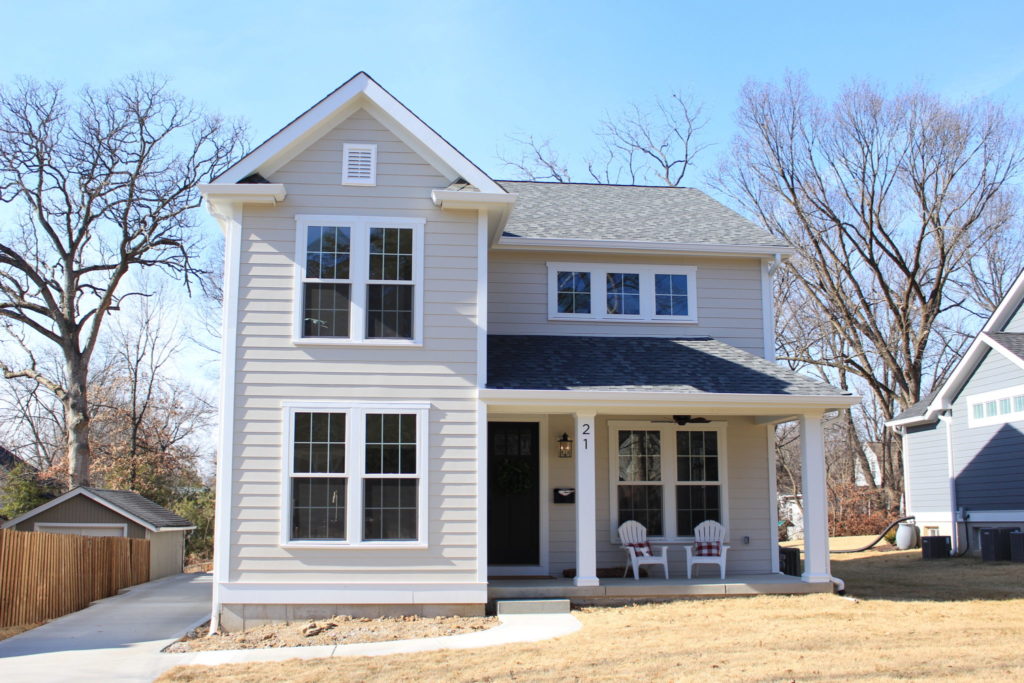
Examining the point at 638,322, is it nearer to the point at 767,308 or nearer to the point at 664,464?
the point at 767,308

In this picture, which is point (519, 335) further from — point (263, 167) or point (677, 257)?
point (263, 167)

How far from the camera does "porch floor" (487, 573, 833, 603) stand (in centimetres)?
1155

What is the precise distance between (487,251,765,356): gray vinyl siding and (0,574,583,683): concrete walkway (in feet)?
15.9

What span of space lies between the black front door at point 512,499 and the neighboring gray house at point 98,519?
9.78 metres

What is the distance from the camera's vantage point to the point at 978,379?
19.8 metres

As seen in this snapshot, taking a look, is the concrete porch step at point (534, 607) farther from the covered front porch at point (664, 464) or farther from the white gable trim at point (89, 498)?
the white gable trim at point (89, 498)

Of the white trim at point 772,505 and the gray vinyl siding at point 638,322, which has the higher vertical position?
the gray vinyl siding at point 638,322

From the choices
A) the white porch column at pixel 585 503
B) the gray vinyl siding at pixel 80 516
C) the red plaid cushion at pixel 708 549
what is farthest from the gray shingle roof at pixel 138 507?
the red plaid cushion at pixel 708 549

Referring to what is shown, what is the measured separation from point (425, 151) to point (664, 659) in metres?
7.00

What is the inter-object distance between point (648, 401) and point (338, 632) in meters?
4.77

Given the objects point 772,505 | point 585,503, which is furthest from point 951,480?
point 585,503

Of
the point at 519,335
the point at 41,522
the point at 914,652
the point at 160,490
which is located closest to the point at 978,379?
the point at 519,335

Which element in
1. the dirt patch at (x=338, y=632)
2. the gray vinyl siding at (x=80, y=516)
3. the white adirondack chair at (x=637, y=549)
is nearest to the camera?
the dirt patch at (x=338, y=632)

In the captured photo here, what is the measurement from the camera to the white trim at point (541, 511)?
1323 centimetres
